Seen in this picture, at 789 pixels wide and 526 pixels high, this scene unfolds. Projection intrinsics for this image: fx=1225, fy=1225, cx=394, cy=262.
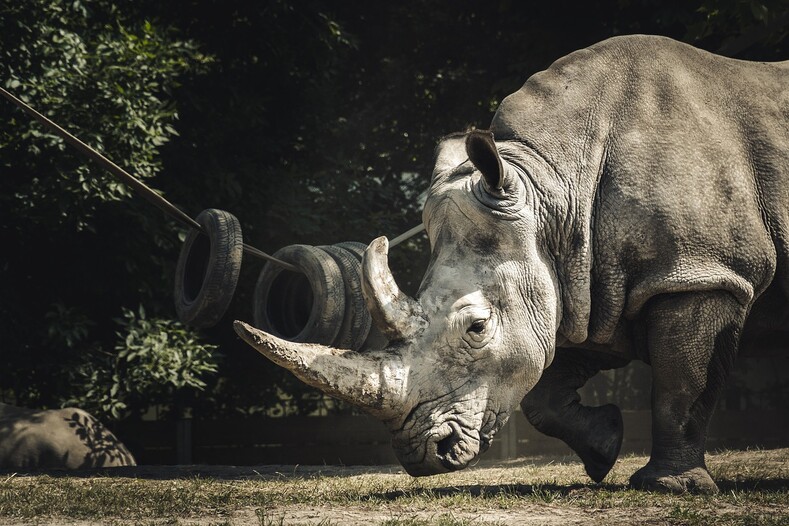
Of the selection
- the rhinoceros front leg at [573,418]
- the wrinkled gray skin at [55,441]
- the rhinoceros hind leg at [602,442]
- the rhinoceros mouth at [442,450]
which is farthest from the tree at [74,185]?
the rhinoceros mouth at [442,450]

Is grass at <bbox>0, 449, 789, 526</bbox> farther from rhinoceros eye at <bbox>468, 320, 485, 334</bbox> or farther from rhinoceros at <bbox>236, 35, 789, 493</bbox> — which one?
rhinoceros eye at <bbox>468, 320, 485, 334</bbox>

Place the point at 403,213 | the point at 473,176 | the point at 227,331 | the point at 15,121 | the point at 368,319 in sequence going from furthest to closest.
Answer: the point at 403,213 < the point at 227,331 < the point at 15,121 < the point at 368,319 < the point at 473,176

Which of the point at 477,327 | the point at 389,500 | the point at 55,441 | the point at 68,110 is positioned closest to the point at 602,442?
the point at 477,327

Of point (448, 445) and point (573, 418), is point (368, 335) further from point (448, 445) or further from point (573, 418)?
point (448, 445)

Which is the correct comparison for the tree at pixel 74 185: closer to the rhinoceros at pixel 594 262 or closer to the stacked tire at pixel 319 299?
the stacked tire at pixel 319 299

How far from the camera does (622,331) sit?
707 centimetres

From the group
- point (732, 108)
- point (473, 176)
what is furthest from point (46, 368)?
point (732, 108)

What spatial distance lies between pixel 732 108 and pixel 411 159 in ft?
28.0

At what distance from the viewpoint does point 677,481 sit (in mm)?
6613

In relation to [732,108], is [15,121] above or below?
above

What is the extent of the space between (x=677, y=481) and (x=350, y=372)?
1992 millimetres

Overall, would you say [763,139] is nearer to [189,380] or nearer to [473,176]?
[473,176]

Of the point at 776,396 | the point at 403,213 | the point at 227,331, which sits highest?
the point at 403,213

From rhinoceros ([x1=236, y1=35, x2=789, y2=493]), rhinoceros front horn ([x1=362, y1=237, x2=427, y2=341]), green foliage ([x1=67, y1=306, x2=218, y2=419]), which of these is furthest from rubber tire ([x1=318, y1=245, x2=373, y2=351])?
green foliage ([x1=67, y1=306, x2=218, y2=419])
